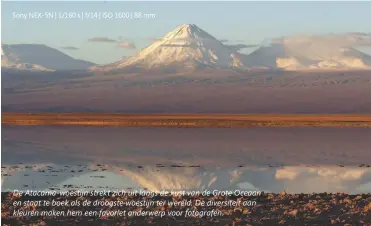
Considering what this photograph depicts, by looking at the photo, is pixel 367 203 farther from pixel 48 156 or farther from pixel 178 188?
pixel 48 156

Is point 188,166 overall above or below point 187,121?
above

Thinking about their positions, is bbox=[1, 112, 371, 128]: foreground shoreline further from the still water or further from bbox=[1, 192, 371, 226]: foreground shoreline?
bbox=[1, 192, 371, 226]: foreground shoreline

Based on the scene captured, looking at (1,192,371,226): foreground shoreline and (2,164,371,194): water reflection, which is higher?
(1,192,371,226): foreground shoreline

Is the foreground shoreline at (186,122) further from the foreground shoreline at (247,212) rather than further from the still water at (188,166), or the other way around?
the foreground shoreline at (247,212)

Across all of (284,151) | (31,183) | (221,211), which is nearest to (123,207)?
(221,211)

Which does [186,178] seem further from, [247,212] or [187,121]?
[187,121]

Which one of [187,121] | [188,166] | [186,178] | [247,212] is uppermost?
[247,212]

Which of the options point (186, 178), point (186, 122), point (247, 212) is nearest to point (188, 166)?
point (186, 178)

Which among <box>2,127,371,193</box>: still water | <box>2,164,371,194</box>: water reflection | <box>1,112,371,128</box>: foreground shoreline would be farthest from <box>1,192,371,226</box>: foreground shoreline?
<box>1,112,371,128</box>: foreground shoreline
